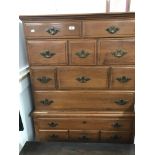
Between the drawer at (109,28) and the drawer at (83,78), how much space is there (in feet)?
0.95

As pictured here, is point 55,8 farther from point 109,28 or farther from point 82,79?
point 82,79

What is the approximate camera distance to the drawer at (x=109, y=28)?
134cm

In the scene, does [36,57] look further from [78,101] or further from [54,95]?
[78,101]

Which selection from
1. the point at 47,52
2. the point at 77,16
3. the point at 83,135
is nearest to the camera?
the point at 77,16

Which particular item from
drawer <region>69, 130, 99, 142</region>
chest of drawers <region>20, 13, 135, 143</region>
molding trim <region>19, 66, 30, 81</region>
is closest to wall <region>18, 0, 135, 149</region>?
molding trim <region>19, 66, 30, 81</region>

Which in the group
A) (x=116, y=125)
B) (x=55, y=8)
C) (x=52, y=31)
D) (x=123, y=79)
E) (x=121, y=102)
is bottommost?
(x=116, y=125)

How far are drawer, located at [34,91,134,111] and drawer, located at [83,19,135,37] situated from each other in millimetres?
508

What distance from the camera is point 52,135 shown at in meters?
1.70

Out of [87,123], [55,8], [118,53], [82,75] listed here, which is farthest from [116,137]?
[55,8]

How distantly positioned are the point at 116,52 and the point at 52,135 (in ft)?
3.27

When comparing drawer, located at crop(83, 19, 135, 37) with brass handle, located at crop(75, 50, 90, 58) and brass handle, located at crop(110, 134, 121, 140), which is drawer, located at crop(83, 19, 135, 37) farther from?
brass handle, located at crop(110, 134, 121, 140)

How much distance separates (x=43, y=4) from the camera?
170cm
